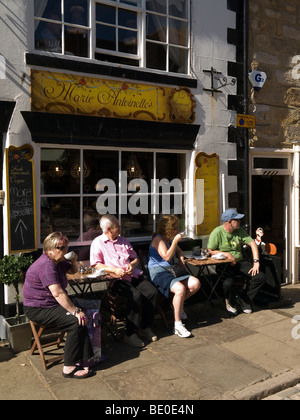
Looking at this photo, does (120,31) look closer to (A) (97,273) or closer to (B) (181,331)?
(A) (97,273)

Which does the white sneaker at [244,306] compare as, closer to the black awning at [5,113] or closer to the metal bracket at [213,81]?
the metal bracket at [213,81]

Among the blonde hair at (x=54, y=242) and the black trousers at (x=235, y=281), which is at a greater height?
the blonde hair at (x=54, y=242)

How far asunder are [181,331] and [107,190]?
2.14 meters

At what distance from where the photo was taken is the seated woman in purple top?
4184 mm

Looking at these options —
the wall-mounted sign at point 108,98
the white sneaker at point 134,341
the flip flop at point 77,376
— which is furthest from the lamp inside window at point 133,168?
the flip flop at point 77,376

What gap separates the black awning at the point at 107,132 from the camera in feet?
17.2

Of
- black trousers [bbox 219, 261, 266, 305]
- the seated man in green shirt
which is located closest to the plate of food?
the seated man in green shirt

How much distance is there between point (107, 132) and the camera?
571 cm

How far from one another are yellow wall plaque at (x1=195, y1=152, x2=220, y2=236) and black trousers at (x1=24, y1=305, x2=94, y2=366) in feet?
9.39

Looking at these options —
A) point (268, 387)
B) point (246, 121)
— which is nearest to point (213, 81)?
point (246, 121)

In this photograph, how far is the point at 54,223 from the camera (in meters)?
5.57

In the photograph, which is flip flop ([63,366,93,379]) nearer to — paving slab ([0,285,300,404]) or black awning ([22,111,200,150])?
paving slab ([0,285,300,404])

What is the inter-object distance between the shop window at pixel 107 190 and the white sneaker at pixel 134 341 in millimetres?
1483
